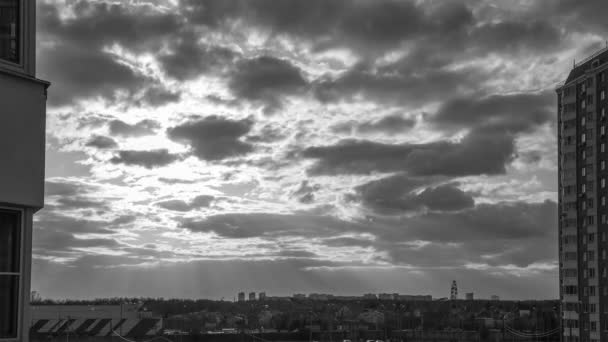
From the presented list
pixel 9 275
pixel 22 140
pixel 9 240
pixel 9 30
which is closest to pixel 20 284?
pixel 9 275

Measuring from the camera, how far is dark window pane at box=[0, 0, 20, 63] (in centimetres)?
938

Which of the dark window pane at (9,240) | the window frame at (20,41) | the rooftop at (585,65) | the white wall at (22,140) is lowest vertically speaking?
the dark window pane at (9,240)

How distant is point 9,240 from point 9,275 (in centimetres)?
44

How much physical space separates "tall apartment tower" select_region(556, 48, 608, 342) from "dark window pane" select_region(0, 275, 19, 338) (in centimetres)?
8960

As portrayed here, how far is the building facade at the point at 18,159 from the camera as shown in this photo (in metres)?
9.32

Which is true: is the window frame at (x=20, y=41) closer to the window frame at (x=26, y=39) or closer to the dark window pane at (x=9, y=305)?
the window frame at (x=26, y=39)

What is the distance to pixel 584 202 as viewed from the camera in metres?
98.1

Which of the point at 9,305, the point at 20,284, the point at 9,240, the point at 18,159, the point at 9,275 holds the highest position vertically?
the point at 18,159

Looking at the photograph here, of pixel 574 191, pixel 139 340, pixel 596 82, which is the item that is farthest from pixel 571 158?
pixel 139 340

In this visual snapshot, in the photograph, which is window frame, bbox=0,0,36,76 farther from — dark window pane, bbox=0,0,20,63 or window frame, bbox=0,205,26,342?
window frame, bbox=0,205,26,342

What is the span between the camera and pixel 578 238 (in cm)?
9888

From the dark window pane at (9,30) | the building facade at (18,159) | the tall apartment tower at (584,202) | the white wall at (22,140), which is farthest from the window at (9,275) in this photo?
the tall apartment tower at (584,202)

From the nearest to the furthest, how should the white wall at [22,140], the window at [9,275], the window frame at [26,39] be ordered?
the window at [9,275], the white wall at [22,140], the window frame at [26,39]

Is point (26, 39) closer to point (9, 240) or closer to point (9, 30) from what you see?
point (9, 30)
